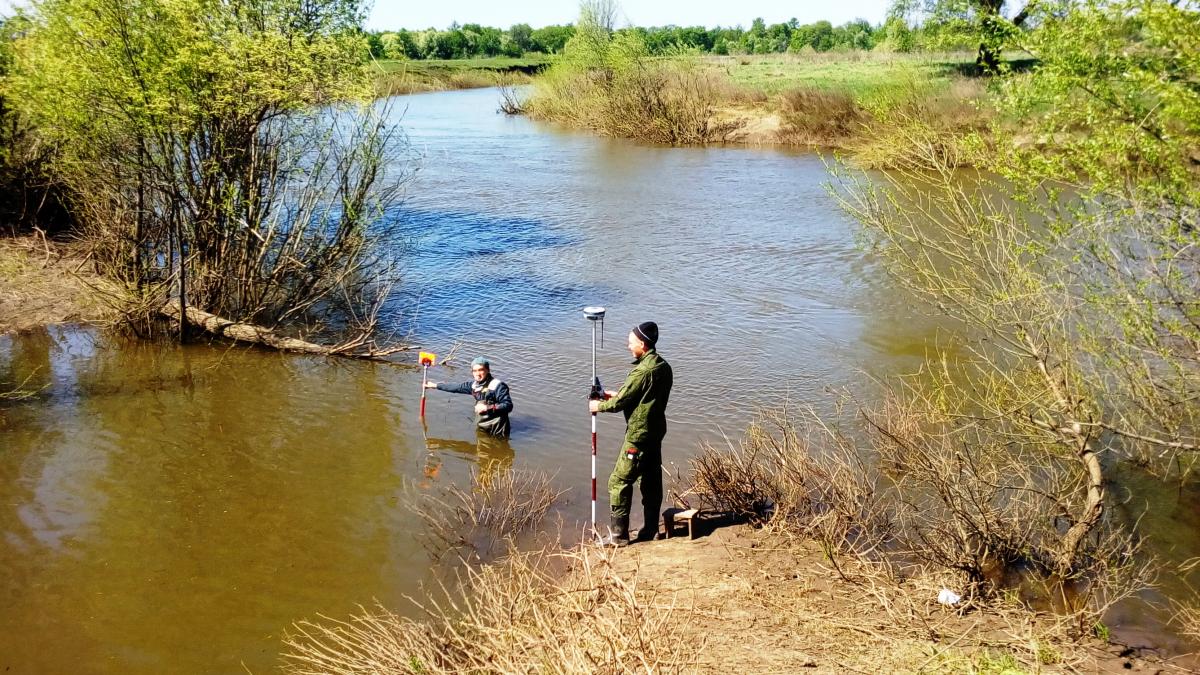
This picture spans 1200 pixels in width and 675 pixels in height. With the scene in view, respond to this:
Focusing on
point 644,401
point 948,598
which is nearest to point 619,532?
point 644,401

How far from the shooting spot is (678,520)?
807cm

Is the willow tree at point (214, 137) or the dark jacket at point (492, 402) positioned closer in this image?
the dark jacket at point (492, 402)

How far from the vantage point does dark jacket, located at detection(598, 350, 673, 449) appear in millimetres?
7652

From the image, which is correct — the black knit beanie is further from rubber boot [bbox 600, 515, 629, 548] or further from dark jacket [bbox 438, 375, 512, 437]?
dark jacket [bbox 438, 375, 512, 437]

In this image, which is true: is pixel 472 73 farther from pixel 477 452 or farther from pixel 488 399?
pixel 477 452

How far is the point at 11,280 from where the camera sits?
1508 centimetres

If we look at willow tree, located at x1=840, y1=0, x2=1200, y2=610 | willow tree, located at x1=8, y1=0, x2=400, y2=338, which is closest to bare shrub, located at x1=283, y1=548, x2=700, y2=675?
willow tree, located at x1=840, y1=0, x2=1200, y2=610

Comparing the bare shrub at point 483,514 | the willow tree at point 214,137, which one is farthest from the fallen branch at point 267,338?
the bare shrub at point 483,514

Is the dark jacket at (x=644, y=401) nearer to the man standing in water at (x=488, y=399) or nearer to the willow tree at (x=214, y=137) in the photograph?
the man standing in water at (x=488, y=399)

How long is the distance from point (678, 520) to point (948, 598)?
234 centimetres

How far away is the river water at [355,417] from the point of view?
7711 mm

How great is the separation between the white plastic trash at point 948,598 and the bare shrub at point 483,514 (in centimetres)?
375

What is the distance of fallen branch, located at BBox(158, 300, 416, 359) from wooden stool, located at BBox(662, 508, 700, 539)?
634 centimetres

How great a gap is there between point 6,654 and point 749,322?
1112 centimetres
